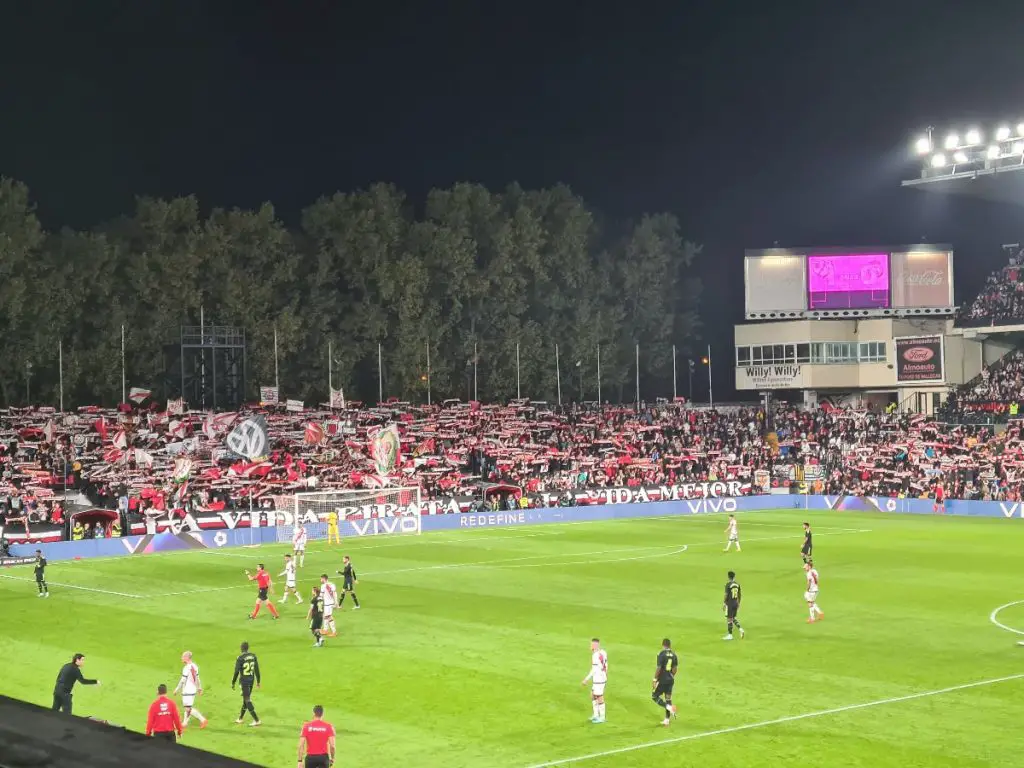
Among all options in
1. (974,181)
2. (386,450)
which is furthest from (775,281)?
(974,181)

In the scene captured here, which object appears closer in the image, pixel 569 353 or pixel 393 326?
pixel 393 326

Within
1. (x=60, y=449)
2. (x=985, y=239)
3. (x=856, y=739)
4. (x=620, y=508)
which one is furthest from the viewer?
(x=985, y=239)

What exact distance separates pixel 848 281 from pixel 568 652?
7438cm

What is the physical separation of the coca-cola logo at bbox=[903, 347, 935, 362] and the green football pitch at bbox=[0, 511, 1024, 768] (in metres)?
41.3

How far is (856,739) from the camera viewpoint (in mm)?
22203

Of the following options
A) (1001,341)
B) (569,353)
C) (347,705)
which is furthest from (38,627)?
(1001,341)

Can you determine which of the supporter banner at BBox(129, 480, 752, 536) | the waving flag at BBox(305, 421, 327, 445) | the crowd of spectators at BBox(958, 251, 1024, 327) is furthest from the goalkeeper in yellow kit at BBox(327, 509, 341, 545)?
the crowd of spectators at BBox(958, 251, 1024, 327)

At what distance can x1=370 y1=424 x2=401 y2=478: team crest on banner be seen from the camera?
2724 inches

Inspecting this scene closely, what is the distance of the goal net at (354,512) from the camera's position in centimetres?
6300

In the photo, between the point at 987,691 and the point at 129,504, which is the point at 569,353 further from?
the point at 987,691

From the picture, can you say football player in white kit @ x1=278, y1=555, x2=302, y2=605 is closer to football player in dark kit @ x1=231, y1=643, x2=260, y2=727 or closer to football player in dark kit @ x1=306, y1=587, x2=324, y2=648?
football player in dark kit @ x1=306, y1=587, x2=324, y2=648

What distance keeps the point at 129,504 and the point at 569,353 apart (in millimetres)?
48548

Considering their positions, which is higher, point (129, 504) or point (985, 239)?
point (985, 239)

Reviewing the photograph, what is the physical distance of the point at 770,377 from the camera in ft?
330
